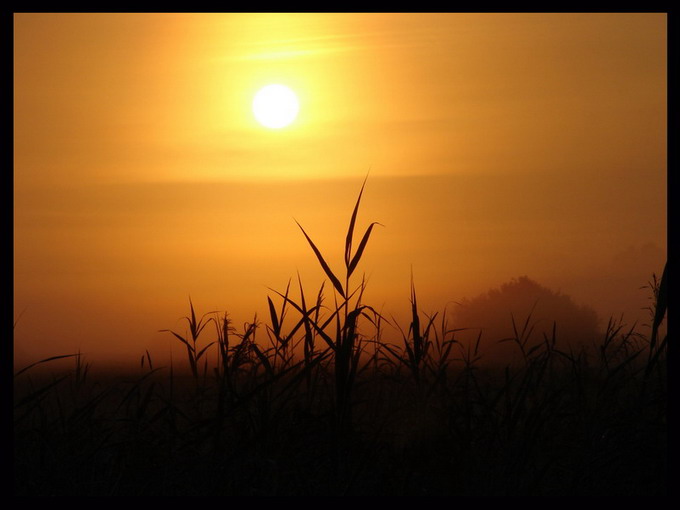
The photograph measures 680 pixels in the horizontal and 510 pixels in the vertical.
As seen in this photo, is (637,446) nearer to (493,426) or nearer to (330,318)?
(493,426)

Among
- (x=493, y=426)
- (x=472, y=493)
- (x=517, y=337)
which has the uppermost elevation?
(x=517, y=337)

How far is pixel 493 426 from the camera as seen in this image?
3.67m

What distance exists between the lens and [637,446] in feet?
12.3

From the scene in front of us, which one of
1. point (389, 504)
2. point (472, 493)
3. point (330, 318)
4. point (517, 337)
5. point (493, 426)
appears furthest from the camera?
point (517, 337)

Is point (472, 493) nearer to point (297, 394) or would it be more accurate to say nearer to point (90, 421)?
point (297, 394)

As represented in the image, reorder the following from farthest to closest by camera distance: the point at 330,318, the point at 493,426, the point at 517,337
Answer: the point at 517,337 < the point at 330,318 < the point at 493,426

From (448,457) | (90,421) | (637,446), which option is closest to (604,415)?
(637,446)

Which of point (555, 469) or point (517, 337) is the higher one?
point (517, 337)

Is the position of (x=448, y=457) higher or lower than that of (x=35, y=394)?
lower

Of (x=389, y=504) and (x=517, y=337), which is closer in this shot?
(x=389, y=504)

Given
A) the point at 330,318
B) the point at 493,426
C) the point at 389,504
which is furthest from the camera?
the point at 330,318

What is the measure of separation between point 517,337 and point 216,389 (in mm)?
1644

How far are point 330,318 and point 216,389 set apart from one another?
0.70 meters

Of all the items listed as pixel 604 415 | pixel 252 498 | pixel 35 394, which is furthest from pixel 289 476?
pixel 604 415
